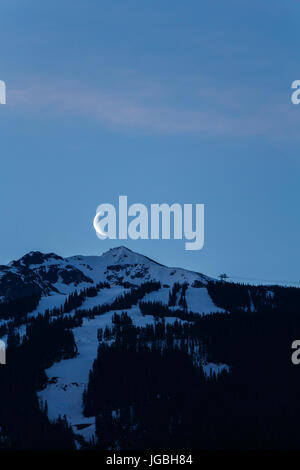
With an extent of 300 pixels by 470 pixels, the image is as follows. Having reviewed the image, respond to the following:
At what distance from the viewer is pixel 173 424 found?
19288 centimetres

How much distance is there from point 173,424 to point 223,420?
41.6 ft

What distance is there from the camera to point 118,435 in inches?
7372
